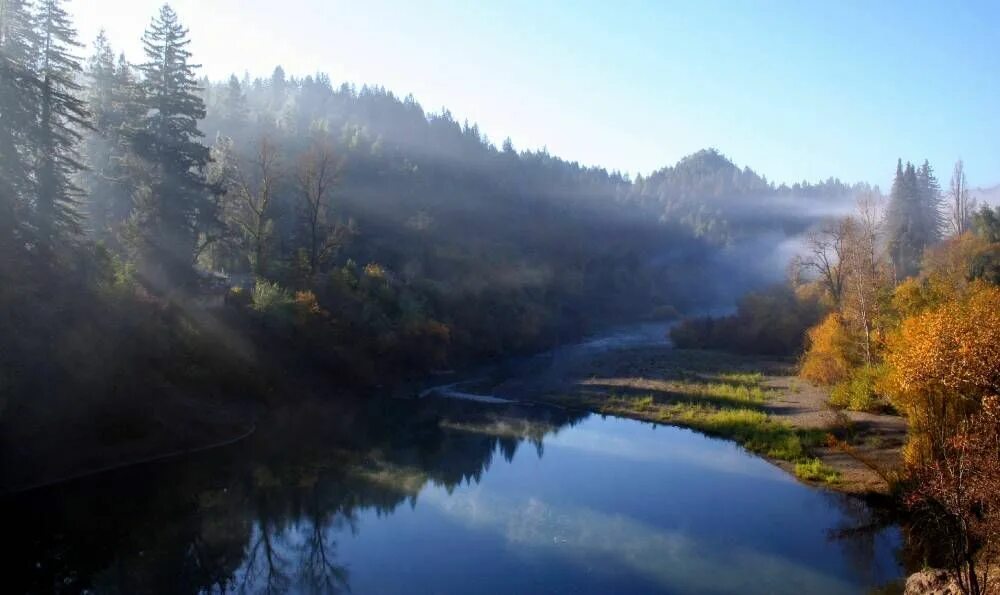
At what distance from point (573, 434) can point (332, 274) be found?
23.1m

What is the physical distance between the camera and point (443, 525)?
2455cm

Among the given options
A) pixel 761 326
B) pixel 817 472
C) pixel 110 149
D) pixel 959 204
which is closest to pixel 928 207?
pixel 959 204

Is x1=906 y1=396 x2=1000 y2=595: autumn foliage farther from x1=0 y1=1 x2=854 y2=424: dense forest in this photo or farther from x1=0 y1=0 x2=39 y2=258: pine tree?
x1=0 y1=0 x2=39 y2=258: pine tree

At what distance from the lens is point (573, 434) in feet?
134

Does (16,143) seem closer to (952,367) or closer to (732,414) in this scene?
(952,367)

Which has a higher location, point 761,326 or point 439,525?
point 761,326

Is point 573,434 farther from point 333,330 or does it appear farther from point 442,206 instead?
point 442,206

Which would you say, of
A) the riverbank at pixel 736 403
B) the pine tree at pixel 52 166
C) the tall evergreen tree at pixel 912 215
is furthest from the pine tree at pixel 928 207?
the pine tree at pixel 52 166

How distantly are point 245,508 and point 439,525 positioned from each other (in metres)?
7.56

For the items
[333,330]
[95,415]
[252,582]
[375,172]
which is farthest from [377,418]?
[375,172]

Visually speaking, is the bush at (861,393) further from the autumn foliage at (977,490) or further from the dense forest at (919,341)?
the autumn foliage at (977,490)

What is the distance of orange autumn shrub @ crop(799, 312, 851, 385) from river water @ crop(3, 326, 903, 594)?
14.6 metres

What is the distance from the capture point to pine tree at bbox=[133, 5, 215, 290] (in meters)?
41.3

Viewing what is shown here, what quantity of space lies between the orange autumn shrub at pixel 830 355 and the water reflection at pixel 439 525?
47.8ft
